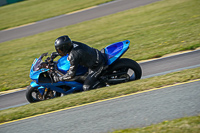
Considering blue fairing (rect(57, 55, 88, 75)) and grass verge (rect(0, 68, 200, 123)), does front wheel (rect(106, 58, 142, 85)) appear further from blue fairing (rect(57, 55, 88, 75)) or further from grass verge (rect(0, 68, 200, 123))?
blue fairing (rect(57, 55, 88, 75))

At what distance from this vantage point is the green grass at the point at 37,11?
68.3 ft

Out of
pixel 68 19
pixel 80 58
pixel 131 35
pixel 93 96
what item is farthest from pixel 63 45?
pixel 68 19

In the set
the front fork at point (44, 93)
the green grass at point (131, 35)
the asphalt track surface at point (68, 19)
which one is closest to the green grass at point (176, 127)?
the front fork at point (44, 93)

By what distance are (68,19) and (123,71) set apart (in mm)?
12723

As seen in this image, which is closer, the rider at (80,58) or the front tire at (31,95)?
the rider at (80,58)

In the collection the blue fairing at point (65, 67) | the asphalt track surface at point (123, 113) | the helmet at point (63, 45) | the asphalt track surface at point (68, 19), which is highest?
the asphalt track surface at point (68, 19)

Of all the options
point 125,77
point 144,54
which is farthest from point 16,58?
point 125,77

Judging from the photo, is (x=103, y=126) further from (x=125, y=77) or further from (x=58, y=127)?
(x=125, y=77)

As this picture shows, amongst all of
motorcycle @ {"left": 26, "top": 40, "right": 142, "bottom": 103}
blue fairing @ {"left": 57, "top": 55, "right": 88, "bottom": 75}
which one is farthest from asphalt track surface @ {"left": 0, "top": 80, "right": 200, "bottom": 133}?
blue fairing @ {"left": 57, "top": 55, "right": 88, "bottom": 75}

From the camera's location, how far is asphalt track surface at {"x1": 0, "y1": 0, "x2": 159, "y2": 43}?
17406 millimetres

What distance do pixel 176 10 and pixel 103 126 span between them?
11841 millimetres

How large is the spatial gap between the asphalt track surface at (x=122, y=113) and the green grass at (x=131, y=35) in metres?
3.65

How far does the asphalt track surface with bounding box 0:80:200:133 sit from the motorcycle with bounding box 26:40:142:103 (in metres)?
1.24

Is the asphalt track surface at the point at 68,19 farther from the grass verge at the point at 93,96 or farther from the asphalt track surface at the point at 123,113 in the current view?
the asphalt track surface at the point at 123,113
